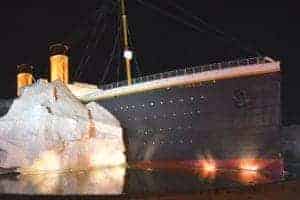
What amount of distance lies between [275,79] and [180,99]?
15.9 feet

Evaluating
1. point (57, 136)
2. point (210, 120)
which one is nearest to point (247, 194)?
point (210, 120)

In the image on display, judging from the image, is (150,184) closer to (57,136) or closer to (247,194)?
(247,194)

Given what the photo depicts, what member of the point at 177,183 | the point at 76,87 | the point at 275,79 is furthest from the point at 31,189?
the point at 76,87

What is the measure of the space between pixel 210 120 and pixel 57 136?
356 inches

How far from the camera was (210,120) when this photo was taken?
19.6 meters

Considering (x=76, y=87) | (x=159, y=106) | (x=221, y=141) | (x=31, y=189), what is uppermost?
(x=76, y=87)

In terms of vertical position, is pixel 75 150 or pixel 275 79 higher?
pixel 275 79

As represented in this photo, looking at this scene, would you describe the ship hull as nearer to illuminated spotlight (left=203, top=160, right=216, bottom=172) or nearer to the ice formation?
illuminated spotlight (left=203, top=160, right=216, bottom=172)

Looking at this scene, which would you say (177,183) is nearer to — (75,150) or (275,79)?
(275,79)

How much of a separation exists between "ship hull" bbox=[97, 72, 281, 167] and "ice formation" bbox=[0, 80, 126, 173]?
205 centimetres

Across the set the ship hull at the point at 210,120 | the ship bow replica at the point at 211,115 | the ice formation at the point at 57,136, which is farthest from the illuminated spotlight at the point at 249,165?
the ice formation at the point at 57,136

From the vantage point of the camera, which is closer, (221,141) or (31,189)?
(31,189)

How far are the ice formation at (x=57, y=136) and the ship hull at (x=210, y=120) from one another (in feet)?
6.72

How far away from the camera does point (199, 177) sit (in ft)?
54.2
